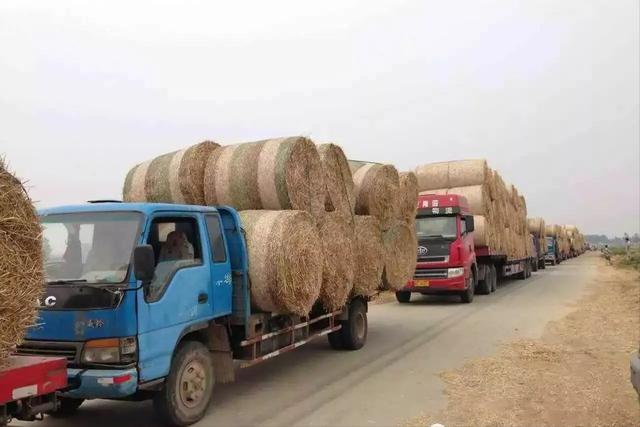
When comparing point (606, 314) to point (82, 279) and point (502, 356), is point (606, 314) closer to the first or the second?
point (502, 356)

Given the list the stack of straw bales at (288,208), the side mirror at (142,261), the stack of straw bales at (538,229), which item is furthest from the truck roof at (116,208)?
the stack of straw bales at (538,229)

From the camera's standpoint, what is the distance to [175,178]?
7441 millimetres

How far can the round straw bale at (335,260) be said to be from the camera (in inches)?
287

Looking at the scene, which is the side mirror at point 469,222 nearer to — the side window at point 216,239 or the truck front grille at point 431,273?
the truck front grille at point 431,273

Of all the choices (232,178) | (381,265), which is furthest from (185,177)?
(381,265)

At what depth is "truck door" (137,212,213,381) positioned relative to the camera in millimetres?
4785

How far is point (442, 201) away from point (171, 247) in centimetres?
1039

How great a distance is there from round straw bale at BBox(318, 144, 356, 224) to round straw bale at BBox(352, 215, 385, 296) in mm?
438

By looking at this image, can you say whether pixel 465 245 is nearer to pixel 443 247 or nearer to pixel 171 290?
pixel 443 247

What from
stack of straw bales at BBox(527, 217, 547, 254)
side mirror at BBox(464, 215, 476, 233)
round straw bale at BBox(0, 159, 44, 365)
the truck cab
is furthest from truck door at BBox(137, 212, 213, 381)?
stack of straw bales at BBox(527, 217, 547, 254)

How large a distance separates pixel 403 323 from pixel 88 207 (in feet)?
25.4

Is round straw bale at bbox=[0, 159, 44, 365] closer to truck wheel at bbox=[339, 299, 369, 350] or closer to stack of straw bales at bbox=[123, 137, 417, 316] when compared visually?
stack of straw bales at bbox=[123, 137, 417, 316]

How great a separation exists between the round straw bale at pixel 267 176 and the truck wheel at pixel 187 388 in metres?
2.19

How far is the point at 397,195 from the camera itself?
10.5 metres
